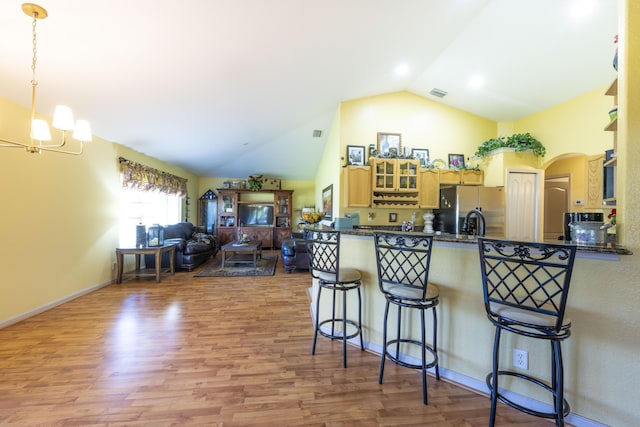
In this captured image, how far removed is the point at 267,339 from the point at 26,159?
132 inches

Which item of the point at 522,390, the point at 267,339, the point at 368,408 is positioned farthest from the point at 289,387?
the point at 522,390

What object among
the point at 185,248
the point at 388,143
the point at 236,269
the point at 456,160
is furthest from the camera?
the point at 236,269

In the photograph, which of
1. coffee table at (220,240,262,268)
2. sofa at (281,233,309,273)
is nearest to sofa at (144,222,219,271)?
coffee table at (220,240,262,268)

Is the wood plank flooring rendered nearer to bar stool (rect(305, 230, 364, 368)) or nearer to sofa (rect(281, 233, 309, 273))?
bar stool (rect(305, 230, 364, 368))

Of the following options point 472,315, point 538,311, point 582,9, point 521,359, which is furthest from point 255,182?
point 538,311

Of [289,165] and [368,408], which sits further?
[289,165]

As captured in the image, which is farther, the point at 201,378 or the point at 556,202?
the point at 556,202

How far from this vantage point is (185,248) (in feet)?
16.7

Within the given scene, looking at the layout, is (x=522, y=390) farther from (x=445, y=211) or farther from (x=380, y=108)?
(x=380, y=108)

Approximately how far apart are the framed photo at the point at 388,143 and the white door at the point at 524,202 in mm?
1889

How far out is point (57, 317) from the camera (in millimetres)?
2850

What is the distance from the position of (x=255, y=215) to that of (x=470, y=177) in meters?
6.04

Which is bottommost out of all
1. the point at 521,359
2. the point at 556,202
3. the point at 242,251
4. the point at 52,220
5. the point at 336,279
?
the point at 521,359

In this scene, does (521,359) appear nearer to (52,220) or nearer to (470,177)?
(470,177)
